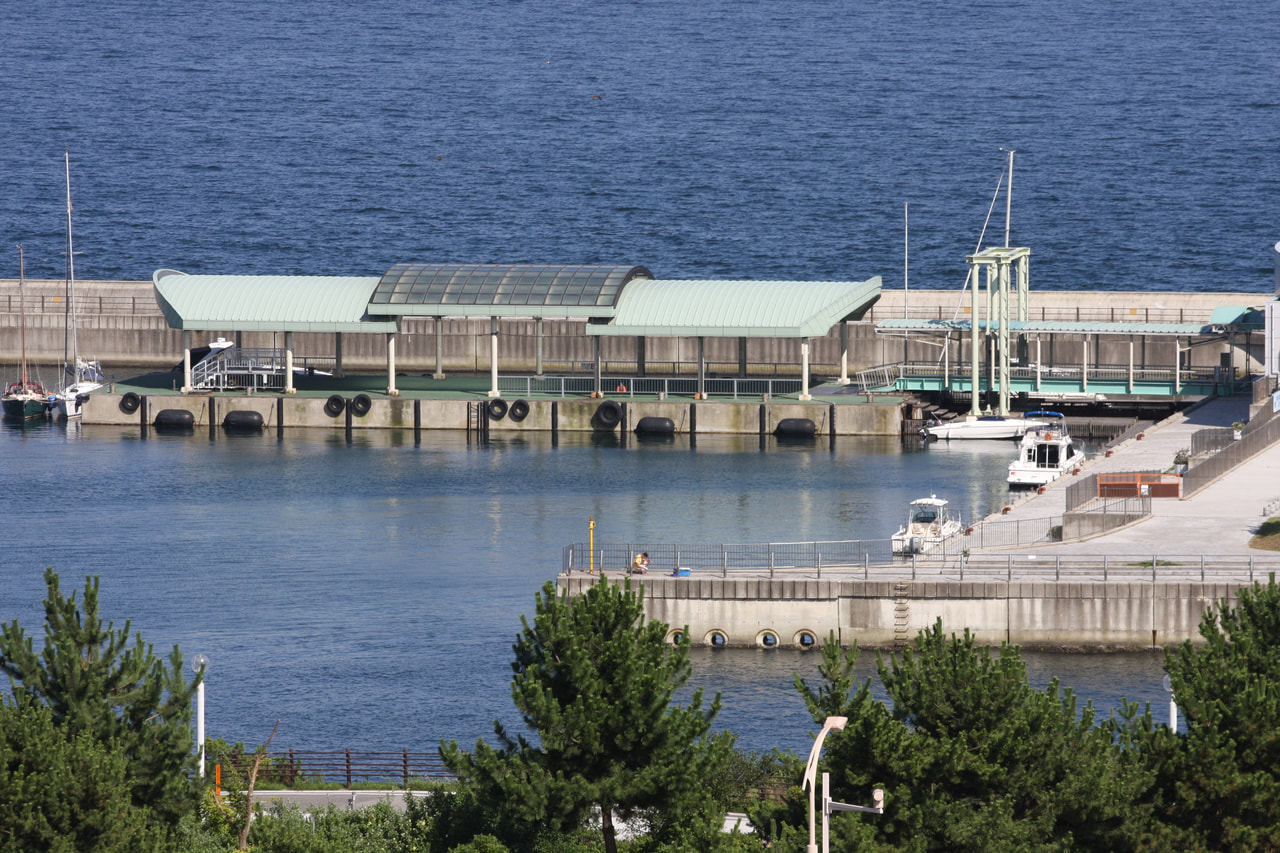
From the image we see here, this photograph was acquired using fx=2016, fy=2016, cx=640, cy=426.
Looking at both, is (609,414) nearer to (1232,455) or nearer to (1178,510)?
(1232,455)

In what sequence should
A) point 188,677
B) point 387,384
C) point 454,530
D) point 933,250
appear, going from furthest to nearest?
point 933,250
point 387,384
point 454,530
point 188,677

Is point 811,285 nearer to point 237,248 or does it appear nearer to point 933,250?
point 933,250

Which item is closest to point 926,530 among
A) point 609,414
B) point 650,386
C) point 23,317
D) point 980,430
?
point 980,430

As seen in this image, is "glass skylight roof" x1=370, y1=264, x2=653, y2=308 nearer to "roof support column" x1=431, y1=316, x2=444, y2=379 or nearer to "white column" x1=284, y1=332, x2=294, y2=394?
"roof support column" x1=431, y1=316, x2=444, y2=379

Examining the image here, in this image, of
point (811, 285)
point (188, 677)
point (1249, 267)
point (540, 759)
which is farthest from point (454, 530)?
point (1249, 267)

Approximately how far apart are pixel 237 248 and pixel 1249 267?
266 feet

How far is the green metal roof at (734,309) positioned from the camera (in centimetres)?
9819

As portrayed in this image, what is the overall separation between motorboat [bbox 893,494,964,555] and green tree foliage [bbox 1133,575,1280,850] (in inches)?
1004

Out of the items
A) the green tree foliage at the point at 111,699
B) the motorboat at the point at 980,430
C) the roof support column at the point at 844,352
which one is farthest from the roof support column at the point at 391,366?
the green tree foliage at the point at 111,699

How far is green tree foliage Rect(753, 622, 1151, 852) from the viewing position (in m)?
32.1

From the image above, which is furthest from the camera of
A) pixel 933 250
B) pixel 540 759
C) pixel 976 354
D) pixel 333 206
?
pixel 333 206

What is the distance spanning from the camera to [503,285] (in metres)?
100

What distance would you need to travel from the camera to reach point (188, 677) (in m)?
54.6

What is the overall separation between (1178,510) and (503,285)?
43.6 meters
